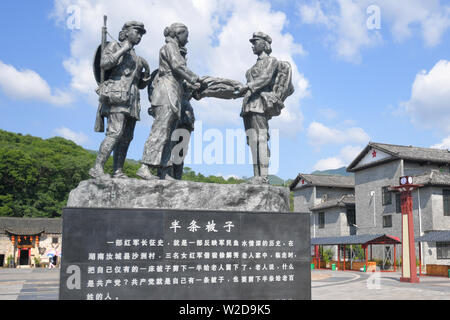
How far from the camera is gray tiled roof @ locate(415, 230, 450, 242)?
18.3 metres

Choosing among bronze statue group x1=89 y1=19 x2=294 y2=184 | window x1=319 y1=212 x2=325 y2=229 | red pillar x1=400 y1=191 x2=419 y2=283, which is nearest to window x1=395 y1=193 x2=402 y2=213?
window x1=319 y1=212 x2=325 y2=229

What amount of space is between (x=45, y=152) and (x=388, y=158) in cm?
2636

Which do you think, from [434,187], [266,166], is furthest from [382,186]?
[266,166]

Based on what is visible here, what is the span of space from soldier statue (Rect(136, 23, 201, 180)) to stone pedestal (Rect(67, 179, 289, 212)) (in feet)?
0.96

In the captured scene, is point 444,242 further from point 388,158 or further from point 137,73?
point 137,73

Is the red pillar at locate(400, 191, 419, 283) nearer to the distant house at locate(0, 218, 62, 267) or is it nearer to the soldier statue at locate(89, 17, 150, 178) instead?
the soldier statue at locate(89, 17, 150, 178)

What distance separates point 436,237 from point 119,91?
1775cm

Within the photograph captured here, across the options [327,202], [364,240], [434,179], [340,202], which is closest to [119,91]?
[364,240]

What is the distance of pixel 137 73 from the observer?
18.4 ft

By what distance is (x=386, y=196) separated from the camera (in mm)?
23953

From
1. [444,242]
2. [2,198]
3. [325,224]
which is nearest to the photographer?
[444,242]

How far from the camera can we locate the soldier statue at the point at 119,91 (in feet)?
17.6

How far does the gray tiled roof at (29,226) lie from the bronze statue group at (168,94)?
25.6 meters

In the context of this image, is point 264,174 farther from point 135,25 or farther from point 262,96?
point 135,25
